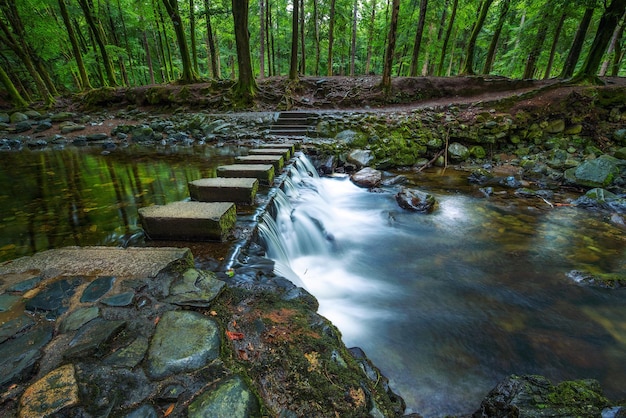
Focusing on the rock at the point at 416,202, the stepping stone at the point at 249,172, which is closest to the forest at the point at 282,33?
the rock at the point at 416,202

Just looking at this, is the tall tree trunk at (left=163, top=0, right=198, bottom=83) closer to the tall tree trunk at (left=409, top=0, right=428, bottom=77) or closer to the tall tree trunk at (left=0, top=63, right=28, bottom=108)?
the tall tree trunk at (left=0, top=63, right=28, bottom=108)

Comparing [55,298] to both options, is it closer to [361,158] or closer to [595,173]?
[361,158]

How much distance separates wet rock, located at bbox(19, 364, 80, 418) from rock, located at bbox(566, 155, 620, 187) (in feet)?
33.8

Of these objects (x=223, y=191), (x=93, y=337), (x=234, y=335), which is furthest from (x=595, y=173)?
(x=93, y=337)

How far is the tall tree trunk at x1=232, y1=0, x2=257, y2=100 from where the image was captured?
38.2ft

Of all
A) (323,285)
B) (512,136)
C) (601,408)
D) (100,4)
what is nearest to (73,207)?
(323,285)

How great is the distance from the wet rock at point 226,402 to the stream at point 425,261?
182 centimetres

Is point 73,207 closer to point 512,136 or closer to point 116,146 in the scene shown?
point 116,146

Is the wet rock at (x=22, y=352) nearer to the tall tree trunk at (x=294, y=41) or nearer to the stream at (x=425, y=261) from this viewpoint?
the stream at (x=425, y=261)

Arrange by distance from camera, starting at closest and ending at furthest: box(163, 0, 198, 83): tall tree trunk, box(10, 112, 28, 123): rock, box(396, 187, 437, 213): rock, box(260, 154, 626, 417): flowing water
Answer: box(260, 154, 626, 417): flowing water → box(396, 187, 437, 213): rock → box(10, 112, 28, 123): rock → box(163, 0, 198, 83): tall tree trunk

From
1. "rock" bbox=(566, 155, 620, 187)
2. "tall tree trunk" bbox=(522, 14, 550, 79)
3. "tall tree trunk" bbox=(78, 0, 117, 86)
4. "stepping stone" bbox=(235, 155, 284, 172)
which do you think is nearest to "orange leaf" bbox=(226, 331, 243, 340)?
"stepping stone" bbox=(235, 155, 284, 172)

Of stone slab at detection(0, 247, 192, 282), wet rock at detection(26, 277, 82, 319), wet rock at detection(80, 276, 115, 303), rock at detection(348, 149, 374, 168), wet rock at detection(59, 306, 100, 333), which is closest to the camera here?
wet rock at detection(59, 306, 100, 333)

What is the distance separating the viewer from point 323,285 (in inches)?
164

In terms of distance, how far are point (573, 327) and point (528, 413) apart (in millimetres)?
2214
